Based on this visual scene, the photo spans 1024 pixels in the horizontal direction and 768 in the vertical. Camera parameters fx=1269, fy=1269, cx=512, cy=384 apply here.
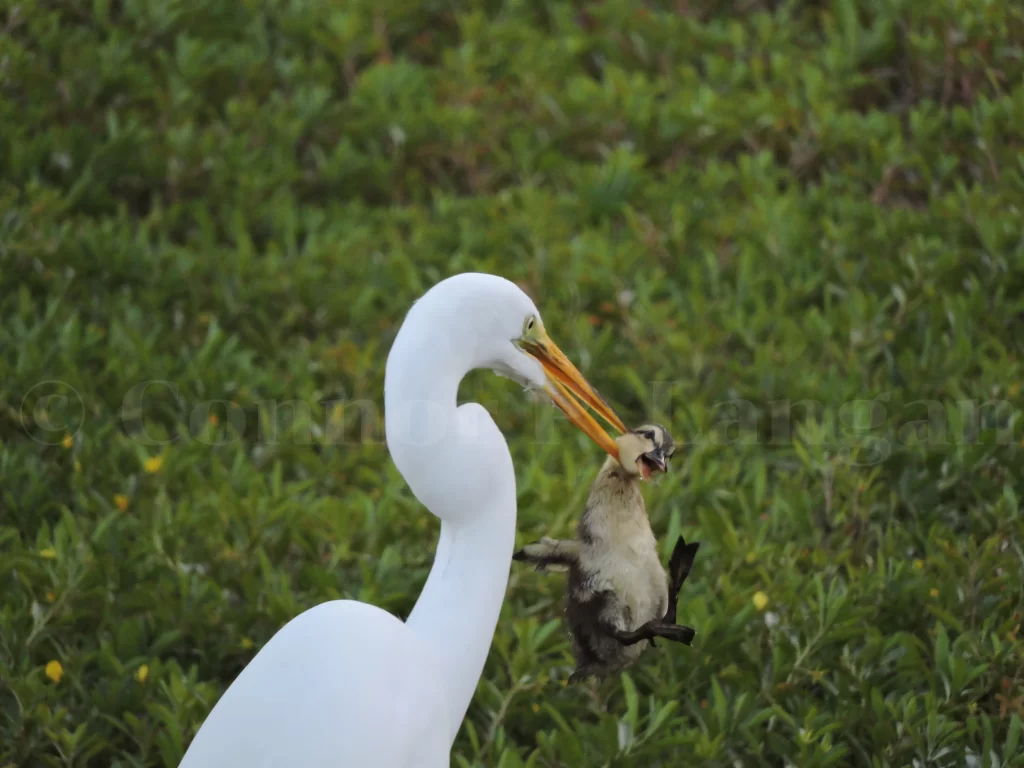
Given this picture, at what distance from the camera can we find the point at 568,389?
2309 millimetres

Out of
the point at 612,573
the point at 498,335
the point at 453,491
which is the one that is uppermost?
the point at 498,335

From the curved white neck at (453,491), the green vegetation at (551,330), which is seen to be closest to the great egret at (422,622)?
the curved white neck at (453,491)

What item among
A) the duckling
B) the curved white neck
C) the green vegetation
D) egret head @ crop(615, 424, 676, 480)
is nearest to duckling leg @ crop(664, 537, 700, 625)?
the duckling

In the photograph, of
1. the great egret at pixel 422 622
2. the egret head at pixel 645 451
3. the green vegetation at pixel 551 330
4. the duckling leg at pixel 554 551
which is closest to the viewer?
the great egret at pixel 422 622

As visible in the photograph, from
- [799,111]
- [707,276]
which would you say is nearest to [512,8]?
[799,111]

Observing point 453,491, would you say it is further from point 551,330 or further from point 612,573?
point 551,330

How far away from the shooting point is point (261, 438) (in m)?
4.14

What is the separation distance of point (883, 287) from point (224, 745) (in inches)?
127

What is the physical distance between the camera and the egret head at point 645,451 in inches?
87.0

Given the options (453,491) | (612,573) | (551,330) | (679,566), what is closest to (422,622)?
(453,491)

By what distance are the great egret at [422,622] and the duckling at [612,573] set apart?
0.51ft

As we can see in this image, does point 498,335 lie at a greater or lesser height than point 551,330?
greater

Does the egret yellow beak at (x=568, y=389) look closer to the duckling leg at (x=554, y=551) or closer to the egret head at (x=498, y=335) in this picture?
the egret head at (x=498, y=335)

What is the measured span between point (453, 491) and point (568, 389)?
0.32 metres
